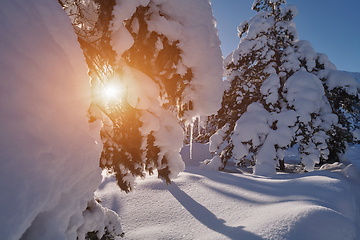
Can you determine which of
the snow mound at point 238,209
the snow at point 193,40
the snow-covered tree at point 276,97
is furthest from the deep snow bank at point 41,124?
the snow-covered tree at point 276,97

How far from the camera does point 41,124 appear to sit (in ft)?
3.59

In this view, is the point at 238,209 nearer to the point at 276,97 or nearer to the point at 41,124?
the point at 41,124

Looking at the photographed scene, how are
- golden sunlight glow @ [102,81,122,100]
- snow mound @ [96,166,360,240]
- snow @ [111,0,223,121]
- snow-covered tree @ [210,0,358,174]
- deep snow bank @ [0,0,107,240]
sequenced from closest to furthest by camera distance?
deep snow bank @ [0,0,107,240], snow @ [111,0,223,121], golden sunlight glow @ [102,81,122,100], snow mound @ [96,166,360,240], snow-covered tree @ [210,0,358,174]

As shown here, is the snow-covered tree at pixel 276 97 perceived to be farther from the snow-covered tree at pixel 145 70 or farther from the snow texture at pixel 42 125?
the snow texture at pixel 42 125

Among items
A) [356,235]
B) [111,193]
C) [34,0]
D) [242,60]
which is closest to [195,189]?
[111,193]

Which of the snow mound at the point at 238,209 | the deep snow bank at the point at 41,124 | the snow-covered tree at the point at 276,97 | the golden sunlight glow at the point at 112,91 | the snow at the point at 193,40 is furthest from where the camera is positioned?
the snow-covered tree at the point at 276,97

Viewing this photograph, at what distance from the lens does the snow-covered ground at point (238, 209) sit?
2.33 meters

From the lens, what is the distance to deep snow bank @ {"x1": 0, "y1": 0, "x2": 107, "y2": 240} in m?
0.94

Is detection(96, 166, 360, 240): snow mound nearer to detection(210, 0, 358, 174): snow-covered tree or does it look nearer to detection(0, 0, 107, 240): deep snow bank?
detection(0, 0, 107, 240): deep snow bank

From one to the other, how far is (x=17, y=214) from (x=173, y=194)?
3851 mm

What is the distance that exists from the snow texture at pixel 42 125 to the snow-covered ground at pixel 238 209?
206 cm

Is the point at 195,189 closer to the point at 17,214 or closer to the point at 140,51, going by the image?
the point at 140,51

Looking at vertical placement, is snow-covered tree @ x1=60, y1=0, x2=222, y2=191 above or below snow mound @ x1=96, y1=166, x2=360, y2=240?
above

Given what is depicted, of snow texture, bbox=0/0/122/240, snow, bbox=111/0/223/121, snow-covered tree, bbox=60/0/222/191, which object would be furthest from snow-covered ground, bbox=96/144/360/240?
snow texture, bbox=0/0/122/240
